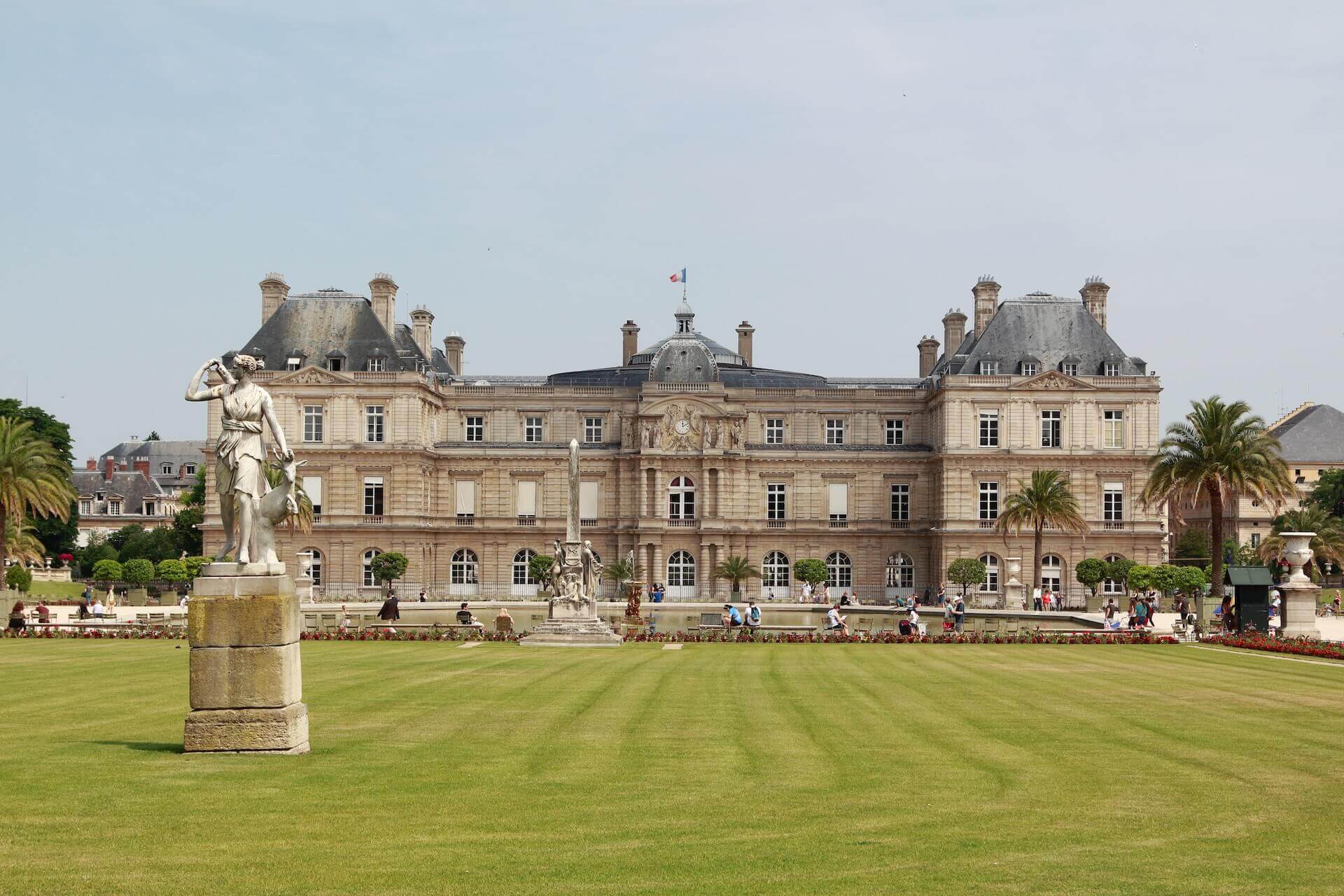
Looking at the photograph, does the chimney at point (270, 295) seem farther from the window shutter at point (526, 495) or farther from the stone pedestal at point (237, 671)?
the stone pedestal at point (237, 671)

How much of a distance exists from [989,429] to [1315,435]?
65.6 meters

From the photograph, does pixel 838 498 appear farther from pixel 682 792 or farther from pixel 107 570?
pixel 682 792

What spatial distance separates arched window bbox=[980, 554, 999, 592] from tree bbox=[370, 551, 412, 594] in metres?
32.0

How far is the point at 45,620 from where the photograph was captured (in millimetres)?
47188

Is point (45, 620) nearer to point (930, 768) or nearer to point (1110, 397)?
point (930, 768)

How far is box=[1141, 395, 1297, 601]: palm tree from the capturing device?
61.3 meters

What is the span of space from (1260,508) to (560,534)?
74.0 meters

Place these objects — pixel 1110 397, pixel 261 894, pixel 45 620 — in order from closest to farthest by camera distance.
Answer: pixel 261 894 → pixel 45 620 → pixel 1110 397

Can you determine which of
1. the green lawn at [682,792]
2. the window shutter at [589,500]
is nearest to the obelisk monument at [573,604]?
the green lawn at [682,792]

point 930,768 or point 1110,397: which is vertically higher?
point 1110,397

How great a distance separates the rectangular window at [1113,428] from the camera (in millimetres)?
79562

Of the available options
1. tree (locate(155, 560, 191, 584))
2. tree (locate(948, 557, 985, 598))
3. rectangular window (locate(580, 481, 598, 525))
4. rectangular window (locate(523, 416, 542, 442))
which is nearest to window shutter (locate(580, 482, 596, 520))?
rectangular window (locate(580, 481, 598, 525))

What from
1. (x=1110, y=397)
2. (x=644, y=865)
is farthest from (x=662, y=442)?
(x=644, y=865)

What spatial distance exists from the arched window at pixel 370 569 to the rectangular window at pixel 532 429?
457 inches
